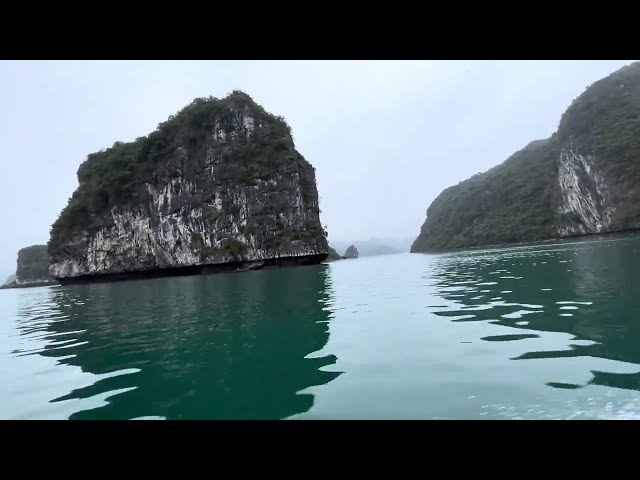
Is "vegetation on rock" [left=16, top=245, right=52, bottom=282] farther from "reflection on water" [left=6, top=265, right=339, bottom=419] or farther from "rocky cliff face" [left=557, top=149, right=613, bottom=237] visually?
"rocky cliff face" [left=557, top=149, right=613, bottom=237]

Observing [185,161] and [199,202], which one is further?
[185,161]

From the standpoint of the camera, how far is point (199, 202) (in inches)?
3214

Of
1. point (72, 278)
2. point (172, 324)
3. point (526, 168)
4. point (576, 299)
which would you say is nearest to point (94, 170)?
point (72, 278)

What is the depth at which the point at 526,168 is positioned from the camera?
160875 mm

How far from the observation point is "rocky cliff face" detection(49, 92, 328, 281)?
7775 cm

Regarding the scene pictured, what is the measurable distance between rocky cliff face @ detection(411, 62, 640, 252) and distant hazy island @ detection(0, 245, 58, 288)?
6200 inches

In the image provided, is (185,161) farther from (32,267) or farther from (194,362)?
(32,267)

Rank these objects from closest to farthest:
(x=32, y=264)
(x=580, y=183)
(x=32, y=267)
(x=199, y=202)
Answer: (x=199, y=202), (x=580, y=183), (x=32, y=267), (x=32, y=264)

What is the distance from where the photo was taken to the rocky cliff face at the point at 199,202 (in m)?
77.8

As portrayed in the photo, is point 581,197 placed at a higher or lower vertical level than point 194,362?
higher

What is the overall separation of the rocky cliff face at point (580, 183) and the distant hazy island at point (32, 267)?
157m

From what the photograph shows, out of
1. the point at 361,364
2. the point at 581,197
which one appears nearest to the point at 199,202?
the point at 361,364

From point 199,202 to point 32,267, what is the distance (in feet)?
374
